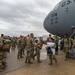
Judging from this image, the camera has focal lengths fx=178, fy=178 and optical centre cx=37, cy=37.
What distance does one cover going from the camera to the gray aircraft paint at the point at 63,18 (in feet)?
37.6

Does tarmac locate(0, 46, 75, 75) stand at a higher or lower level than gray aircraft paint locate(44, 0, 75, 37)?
lower

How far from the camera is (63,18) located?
480 inches

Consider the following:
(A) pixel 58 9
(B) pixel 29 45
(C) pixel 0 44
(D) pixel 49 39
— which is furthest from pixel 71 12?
(C) pixel 0 44

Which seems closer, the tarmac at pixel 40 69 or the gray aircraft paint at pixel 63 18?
the tarmac at pixel 40 69

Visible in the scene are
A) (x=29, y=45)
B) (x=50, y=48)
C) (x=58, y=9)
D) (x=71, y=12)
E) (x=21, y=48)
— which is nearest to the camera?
(x=50, y=48)

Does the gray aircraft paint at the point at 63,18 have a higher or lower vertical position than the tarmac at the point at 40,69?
higher

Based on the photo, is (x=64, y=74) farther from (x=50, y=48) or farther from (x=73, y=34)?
(x=73, y=34)

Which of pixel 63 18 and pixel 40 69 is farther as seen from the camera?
pixel 63 18

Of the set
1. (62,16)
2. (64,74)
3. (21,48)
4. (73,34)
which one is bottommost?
(64,74)

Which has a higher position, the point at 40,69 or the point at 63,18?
the point at 63,18

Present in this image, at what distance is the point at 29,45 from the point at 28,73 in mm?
2877

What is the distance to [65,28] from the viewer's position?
1237cm

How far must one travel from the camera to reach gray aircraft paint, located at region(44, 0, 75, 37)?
11.4 meters

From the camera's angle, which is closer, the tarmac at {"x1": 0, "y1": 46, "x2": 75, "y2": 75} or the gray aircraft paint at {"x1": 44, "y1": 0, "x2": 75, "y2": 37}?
the tarmac at {"x1": 0, "y1": 46, "x2": 75, "y2": 75}
